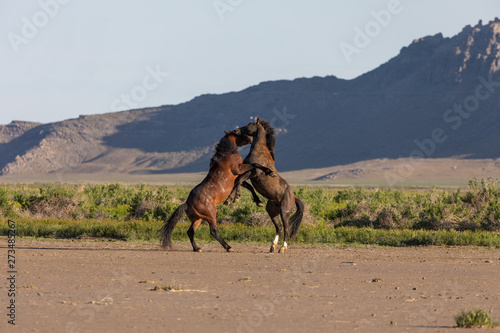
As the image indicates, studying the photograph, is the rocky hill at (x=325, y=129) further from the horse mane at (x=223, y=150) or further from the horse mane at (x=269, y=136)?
the horse mane at (x=223, y=150)

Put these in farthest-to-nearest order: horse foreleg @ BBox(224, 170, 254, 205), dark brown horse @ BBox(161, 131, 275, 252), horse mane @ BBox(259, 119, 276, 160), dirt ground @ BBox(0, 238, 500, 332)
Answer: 1. horse mane @ BBox(259, 119, 276, 160)
2. dark brown horse @ BBox(161, 131, 275, 252)
3. horse foreleg @ BBox(224, 170, 254, 205)
4. dirt ground @ BBox(0, 238, 500, 332)

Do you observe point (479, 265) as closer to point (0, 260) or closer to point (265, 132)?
point (265, 132)

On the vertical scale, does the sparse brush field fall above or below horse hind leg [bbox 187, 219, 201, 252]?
below

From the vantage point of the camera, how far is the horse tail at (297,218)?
18.3 metres

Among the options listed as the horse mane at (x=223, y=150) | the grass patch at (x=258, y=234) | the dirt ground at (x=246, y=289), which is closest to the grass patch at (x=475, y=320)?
the dirt ground at (x=246, y=289)

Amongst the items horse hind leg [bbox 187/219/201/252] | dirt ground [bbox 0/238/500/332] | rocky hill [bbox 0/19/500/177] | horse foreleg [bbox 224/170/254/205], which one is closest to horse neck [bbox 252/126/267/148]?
horse foreleg [bbox 224/170/254/205]

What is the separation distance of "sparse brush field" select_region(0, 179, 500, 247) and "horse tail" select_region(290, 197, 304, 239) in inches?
112

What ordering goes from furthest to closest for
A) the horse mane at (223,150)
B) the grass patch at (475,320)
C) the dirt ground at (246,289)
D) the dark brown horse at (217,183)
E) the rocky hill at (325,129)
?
1. the rocky hill at (325,129)
2. the horse mane at (223,150)
3. the dark brown horse at (217,183)
4. the dirt ground at (246,289)
5. the grass patch at (475,320)

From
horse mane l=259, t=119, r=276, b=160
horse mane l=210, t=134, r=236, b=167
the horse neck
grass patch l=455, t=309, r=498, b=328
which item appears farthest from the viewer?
horse mane l=259, t=119, r=276, b=160

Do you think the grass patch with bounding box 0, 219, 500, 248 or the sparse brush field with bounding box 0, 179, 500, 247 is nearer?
the grass patch with bounding box 0, 219, 500, 248

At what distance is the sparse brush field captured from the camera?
21.8m

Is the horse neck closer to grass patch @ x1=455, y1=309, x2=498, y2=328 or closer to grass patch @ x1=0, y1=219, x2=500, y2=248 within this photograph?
grass patch @ x1=0, y1=219, x2=500, y2=248

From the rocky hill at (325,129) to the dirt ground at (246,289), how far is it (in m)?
135

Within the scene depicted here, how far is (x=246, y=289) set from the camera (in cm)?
1231
